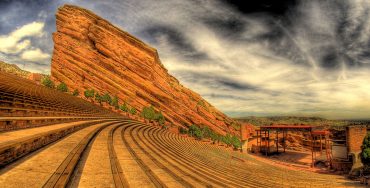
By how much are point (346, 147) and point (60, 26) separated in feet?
241

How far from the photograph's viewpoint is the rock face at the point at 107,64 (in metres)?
55.0

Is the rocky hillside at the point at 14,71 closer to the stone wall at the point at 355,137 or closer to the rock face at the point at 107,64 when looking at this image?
the rock face at the point at 107,64

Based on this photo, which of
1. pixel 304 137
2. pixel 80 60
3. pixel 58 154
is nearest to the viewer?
pixel 58 154

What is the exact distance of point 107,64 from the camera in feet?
189

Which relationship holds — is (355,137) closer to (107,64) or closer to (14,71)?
(107,64)

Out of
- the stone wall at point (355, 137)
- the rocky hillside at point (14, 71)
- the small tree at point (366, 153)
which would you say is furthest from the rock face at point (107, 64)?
the small tree at point (366, 153)

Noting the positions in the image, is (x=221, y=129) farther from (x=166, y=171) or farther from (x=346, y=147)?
(x=166, y=171)

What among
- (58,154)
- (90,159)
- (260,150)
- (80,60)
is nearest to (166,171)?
(90,159)

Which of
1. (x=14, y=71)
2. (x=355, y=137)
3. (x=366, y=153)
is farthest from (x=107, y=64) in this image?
(x=14, y=71)

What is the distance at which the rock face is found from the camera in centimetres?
5503

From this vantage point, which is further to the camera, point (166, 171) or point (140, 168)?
point (166, 171)

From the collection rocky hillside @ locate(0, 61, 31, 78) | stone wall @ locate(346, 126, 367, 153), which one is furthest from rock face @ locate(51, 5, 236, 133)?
→ stone wall @ locate(346, 126, 367, 153)

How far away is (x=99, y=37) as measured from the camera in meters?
59.5

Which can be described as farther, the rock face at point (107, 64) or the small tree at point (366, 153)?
the rock face at point (107, 64)
